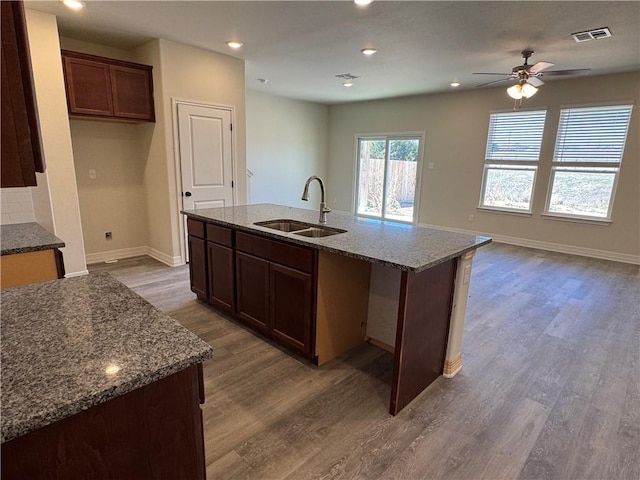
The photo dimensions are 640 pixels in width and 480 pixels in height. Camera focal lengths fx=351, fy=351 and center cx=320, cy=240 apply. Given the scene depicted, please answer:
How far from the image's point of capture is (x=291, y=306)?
2.41 metres

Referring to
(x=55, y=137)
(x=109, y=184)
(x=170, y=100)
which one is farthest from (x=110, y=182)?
(x=170, y=100)

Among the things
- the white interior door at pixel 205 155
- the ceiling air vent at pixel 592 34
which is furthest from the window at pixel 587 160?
the white interior door at pixel 205 155

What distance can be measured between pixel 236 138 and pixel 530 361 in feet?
13.9

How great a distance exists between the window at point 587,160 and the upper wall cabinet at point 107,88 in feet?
19.5

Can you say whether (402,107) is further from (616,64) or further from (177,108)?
(177,108)

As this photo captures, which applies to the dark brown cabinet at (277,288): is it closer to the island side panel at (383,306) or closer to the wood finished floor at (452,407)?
the wood finished floor at (452,407)

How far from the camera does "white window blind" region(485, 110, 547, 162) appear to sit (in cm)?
570

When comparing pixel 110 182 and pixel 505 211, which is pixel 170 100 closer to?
pixel 110 182

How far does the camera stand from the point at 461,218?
6.76 metres

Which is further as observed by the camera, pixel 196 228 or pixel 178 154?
pixel 178 154

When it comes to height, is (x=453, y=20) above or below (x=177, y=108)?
above

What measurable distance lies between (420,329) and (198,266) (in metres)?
2.16

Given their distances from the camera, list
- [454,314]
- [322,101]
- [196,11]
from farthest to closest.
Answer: [322,101] < [196,11] < [454,314]

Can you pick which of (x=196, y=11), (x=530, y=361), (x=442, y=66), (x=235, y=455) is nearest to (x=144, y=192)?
(x=196, y=11)
